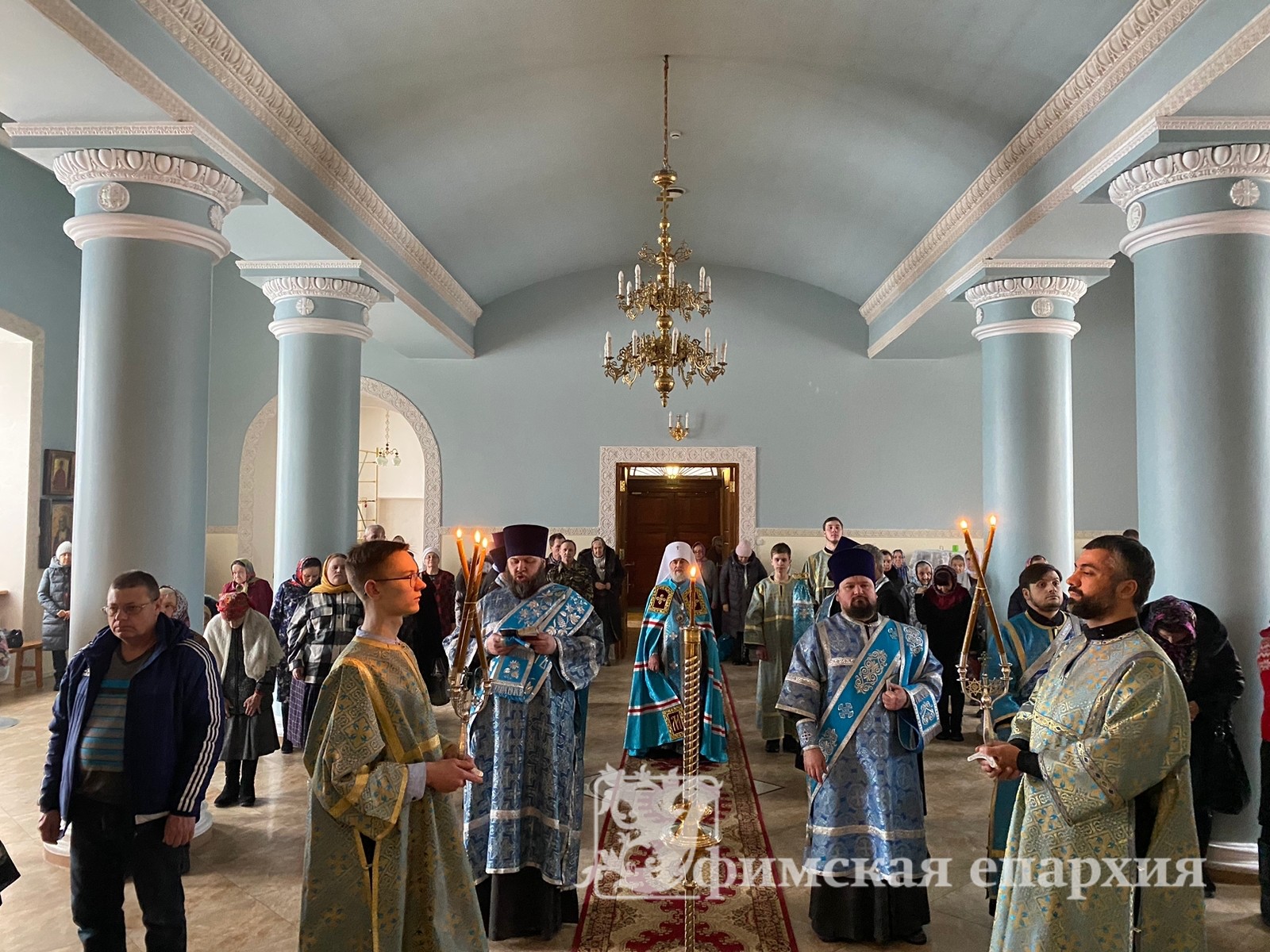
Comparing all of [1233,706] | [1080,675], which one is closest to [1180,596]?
[1233,706]

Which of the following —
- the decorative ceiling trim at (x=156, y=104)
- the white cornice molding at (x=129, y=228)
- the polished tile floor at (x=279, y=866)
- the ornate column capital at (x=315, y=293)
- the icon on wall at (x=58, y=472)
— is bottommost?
the polished tile floor at (x=279, y=866)

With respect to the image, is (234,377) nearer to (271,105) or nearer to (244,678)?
(271,105)

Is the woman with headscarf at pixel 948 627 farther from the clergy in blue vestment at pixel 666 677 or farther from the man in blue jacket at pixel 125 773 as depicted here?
the man in blue jacket at pixel 125 773

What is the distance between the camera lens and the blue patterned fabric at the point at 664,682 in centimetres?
681

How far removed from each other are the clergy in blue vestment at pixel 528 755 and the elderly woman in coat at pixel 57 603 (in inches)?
263

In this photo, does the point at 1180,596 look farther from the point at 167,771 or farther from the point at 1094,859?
the point at 167,771

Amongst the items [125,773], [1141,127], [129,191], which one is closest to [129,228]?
[129,191]

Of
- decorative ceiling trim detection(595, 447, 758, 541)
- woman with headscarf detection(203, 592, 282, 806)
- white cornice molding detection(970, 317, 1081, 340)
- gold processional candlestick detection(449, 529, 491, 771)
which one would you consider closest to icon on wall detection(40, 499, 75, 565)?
woman with headscarf detection(203, 592, 282, 806)

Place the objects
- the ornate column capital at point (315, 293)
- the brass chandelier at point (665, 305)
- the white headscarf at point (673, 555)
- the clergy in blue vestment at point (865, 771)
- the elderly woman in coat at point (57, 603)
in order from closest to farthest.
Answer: the clergy in blue vestment at point (865, 771), the white headscarf at point (673, 555), the brass chandelier at point (665, 305), the ornate column capital at point (315, 293), the elderly woman in coat at point (57, 603)

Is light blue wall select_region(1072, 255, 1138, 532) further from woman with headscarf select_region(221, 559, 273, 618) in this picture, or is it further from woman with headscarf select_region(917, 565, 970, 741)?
woman with headscarf select_region(221, 559, 273, 618)

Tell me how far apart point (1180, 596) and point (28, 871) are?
600 centimetres

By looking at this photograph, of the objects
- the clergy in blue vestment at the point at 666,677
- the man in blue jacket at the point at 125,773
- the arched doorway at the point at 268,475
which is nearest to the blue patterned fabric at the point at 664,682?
the clergy in blue vestment at the point at 666,677

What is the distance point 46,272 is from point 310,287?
4.64 meters

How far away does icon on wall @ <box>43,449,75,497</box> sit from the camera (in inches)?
406
